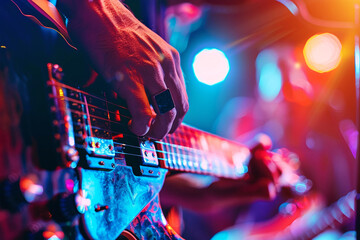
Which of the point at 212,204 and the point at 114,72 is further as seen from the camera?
the point at 212,204

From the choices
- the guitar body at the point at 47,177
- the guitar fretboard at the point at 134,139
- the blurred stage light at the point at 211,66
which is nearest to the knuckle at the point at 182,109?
the guitar fretboard at the point at 134,139

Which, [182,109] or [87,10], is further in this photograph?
[182,109]

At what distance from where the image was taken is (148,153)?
882 mm

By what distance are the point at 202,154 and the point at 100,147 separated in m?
0.62

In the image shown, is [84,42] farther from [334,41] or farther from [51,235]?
[334,41]

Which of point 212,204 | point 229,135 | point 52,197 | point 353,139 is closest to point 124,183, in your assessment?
point 52,197

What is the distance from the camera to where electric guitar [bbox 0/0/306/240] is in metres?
0.54

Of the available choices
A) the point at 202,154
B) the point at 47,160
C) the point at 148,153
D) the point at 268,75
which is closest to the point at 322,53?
the point at 268,75

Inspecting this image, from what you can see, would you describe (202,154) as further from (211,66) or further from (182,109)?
(211,66)

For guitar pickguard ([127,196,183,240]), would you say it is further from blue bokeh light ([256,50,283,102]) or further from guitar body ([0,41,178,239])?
blue bokeh light ([256,50,283,102])

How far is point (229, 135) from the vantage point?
2.36 m

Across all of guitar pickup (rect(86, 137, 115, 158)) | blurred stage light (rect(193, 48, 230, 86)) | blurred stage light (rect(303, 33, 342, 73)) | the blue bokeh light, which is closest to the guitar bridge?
guitar pickup (rect(86, 137, 115, 158))

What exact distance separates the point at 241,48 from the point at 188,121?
4.46 feet

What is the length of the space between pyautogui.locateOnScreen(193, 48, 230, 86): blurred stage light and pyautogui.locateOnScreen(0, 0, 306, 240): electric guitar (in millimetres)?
1248
